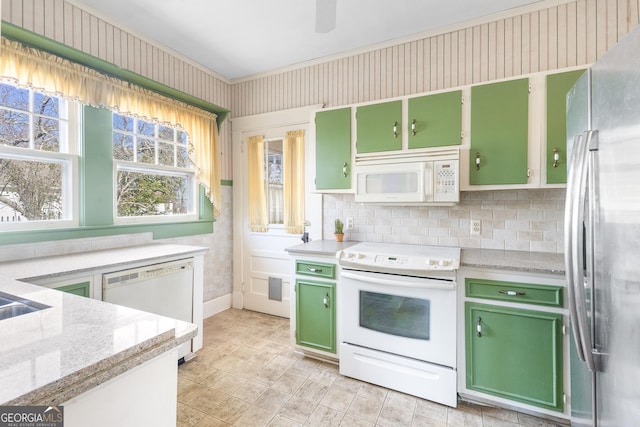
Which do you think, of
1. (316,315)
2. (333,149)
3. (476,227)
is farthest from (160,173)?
(476,227)

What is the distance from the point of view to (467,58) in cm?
269

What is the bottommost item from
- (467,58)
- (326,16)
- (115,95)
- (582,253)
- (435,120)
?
(582,253)

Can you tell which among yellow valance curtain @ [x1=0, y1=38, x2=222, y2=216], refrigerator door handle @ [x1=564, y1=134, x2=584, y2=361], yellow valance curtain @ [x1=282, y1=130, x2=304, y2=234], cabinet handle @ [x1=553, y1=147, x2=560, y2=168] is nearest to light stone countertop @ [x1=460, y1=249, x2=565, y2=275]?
cabinet handle @ [x1=553, y1=147, x2=560, y2=168]

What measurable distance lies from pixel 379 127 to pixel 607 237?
6.41ft

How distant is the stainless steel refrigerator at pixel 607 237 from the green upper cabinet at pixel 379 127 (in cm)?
142

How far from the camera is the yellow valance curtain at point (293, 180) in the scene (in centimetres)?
350

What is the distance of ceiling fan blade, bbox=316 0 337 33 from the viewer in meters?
2.15

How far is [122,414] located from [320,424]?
1.40 m

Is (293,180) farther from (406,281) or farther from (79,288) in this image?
(79,288)

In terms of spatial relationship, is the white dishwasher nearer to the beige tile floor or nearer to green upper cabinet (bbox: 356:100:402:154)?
the beige tile floor

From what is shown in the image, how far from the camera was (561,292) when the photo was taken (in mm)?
1798

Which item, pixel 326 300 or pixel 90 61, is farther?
pixel 326 300

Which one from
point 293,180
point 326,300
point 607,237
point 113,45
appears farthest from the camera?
point 293,180

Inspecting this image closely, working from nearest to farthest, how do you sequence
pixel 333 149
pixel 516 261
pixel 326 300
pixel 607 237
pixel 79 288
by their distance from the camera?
pixel 607 237, pixel 79 288, pixel 516 261, pixel 326 300, pixel 333 149
